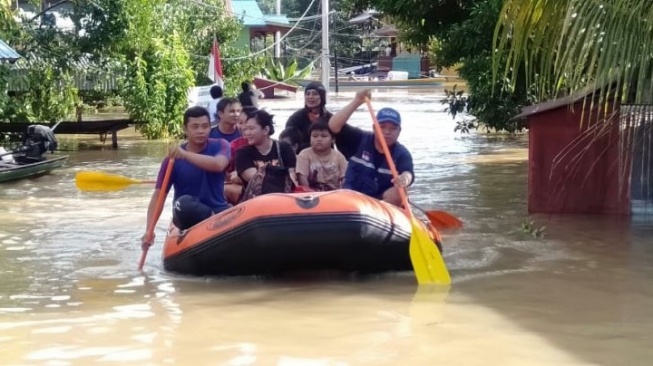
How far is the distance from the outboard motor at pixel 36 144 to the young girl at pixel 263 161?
7807 millimetres

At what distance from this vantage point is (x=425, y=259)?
7504 millimetres

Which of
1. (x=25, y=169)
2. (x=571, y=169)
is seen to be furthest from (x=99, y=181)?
(x=25, y=169)

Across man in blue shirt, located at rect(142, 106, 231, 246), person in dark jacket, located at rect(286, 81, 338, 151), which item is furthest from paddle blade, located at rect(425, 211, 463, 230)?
man in blue shirt, located at rect(142, 106, 231, 246)

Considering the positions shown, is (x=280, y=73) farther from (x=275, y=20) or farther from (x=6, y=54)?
(x=6, y=54)

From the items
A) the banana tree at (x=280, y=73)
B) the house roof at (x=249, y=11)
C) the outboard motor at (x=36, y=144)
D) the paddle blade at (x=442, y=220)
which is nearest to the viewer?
the paddle blade at (x=442, y=220)

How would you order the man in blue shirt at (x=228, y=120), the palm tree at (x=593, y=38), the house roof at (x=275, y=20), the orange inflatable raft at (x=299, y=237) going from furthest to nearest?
the house roof at (x=275, y=20), the man in blue shirt at (x=228, y=120), the orange inflatable raft at (x=299, y=237), the palm tree at (x=593, y=38)

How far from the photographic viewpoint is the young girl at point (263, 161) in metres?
8.15

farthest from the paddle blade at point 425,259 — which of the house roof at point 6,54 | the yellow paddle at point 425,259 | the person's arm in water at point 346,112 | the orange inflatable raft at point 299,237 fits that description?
the house roof at point 6,54

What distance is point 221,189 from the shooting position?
818 centimetres

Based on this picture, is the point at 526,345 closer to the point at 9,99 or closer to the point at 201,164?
the point at 201,164

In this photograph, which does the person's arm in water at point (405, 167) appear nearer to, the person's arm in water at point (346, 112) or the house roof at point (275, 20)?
the person's arm in water at point (346, 112)

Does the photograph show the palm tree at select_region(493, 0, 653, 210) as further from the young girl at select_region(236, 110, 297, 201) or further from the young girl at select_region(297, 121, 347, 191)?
the young girl at select_region(236, 110, 297, 201)

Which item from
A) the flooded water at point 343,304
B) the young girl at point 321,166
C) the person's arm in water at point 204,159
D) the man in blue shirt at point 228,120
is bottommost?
the flooded water at point 343,304

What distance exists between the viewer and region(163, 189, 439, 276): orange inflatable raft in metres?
7.24
